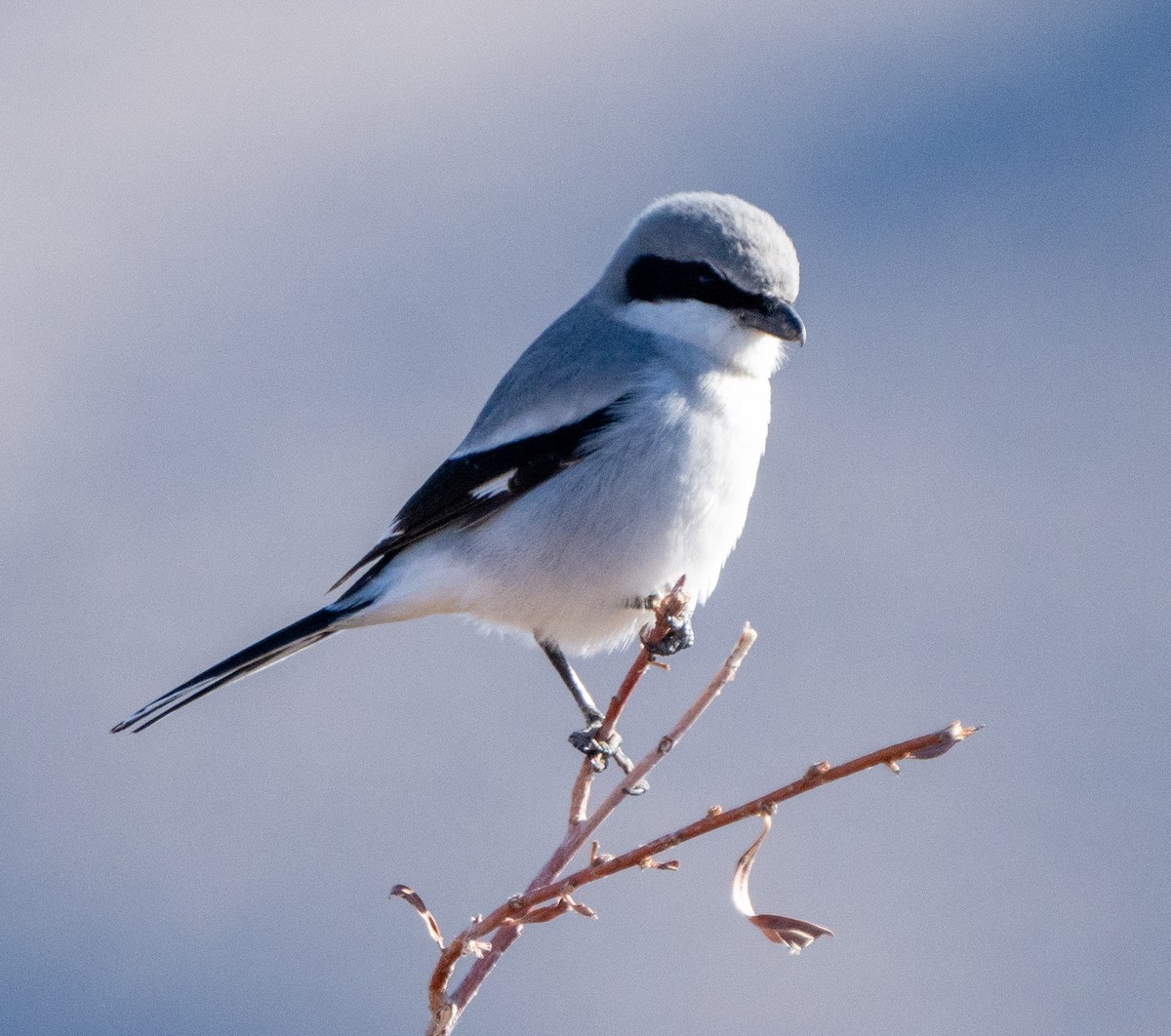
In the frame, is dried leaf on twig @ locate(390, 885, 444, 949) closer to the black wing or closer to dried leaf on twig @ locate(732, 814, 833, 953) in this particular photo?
dried leaf on twig @ locate(732, 814, 833, 953)

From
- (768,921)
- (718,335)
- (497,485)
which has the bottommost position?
(768,921)

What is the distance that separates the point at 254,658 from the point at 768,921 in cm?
95

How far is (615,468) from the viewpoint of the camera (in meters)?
1.69

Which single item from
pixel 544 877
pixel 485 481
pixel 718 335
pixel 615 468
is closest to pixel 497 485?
pixel 485 481

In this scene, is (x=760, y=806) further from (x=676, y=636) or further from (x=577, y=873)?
(x=676, y=636)

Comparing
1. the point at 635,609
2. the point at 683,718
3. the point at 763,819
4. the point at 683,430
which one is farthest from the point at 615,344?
the point at 763,819

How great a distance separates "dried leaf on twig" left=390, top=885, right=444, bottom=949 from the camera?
0.67 m

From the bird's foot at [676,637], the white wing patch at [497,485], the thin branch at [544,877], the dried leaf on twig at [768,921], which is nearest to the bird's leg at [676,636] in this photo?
the bird's foot at [676,637]

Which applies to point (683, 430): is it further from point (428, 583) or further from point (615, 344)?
point (428, 583)

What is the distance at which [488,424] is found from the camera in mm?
1812

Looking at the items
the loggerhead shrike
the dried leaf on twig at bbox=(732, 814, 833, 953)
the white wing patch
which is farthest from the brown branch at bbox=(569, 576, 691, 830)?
the white wing patch

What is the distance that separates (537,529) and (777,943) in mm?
1075

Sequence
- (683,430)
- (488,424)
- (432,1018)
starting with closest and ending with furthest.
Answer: (432,1018) < (683,430) < (488,424)

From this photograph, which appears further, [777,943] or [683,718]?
[683,718]
